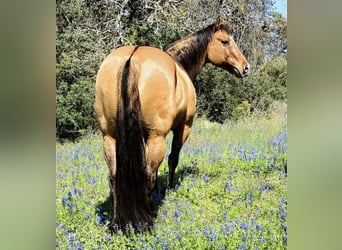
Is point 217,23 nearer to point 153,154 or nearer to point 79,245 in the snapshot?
point 153,154

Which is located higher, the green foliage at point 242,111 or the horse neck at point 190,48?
the horse neck at point 190,48

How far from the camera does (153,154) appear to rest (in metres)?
2.83

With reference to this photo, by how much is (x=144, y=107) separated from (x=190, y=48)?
0.51 metres

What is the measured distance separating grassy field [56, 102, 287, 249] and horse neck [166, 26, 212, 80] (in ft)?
1.23

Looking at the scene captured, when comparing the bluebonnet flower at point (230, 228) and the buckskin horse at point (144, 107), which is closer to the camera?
the buckskin horse at point (144, 107)

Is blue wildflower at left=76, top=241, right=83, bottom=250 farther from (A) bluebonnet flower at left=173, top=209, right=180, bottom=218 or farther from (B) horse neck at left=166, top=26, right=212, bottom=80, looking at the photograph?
(B) horse neck at left=166, top=26, right=212, bottom=80

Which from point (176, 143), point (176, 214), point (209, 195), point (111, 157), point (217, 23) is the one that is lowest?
point (176, 214)

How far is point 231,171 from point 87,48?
4.01ft

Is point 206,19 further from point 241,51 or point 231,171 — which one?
point 231,171

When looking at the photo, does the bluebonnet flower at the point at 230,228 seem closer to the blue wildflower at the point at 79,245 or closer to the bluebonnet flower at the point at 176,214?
the bluebonnet flower at the point at 176,214

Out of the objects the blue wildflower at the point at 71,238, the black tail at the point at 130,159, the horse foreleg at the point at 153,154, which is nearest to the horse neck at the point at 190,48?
the black tail at the point at 130,159

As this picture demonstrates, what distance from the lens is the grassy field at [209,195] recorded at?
2.91 metres

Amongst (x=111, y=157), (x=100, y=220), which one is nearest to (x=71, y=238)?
(x=100, y=220)
